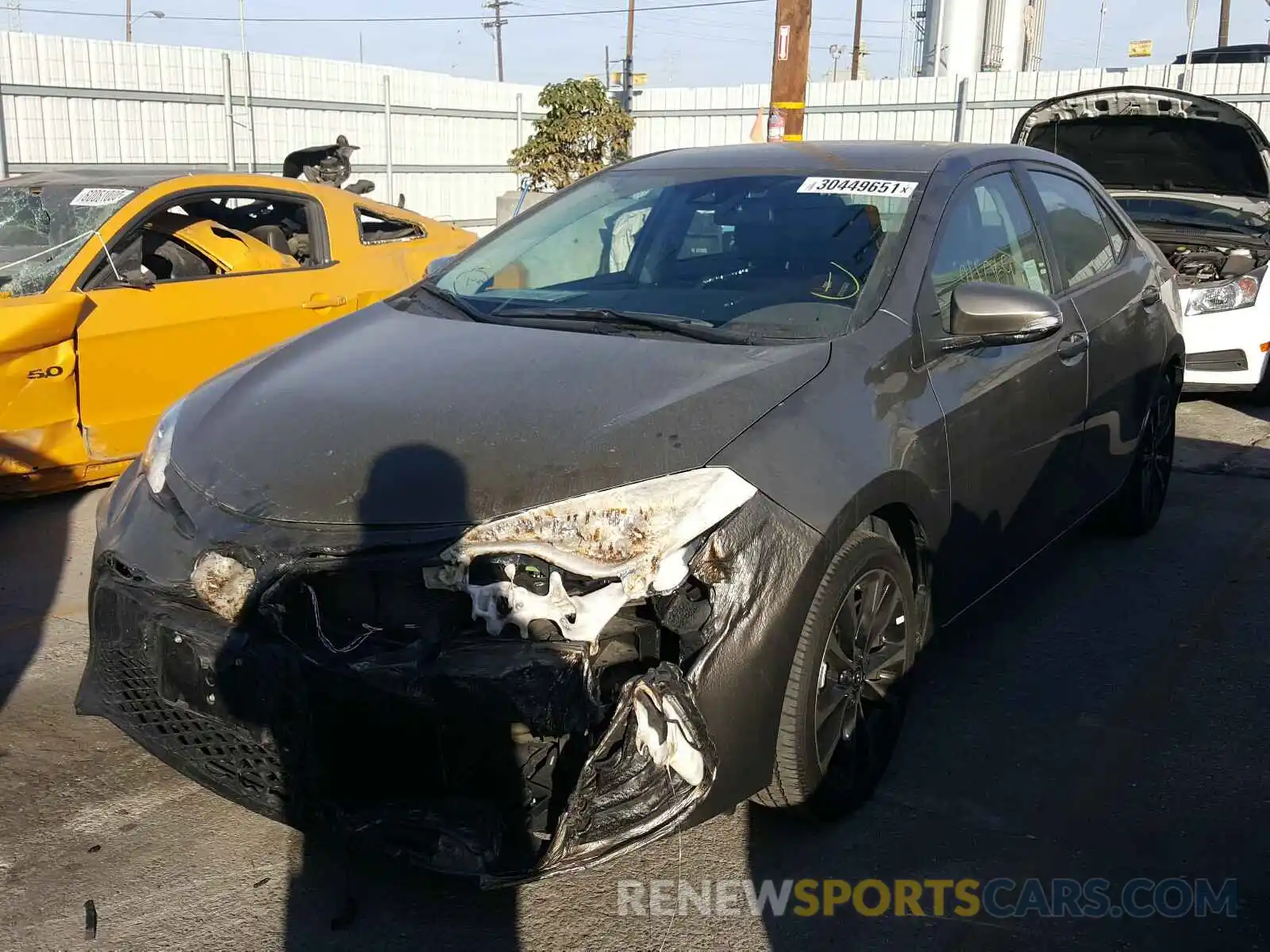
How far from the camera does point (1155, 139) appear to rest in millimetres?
8625

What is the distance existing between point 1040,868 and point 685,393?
1412mm

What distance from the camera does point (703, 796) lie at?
2.44 metres

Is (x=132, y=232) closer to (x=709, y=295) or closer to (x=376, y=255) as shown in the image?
(x=376, y=255)

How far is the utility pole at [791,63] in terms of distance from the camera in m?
10.6

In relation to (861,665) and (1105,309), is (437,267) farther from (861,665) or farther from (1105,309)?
(1105,309)

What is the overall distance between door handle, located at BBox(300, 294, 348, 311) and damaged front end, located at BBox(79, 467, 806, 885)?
393cm

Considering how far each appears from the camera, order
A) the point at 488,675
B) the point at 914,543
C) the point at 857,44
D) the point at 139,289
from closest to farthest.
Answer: the point at 488,675, the point at 914,543, the point at 139,289, the point at 857,44

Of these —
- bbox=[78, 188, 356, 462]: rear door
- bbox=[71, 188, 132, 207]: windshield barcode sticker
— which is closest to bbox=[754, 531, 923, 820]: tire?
bbox=[78, 188, 356, 462]: rear door

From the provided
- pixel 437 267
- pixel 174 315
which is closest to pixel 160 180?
pixel 174 315

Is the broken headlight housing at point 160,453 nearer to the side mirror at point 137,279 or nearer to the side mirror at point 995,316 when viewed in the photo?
the side mirror at point 995,316

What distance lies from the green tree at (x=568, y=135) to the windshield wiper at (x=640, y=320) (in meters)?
13.4

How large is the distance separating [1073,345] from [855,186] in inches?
38.2

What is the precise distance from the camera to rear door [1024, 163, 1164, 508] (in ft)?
13.9

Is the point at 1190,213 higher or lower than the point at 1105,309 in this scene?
higher
